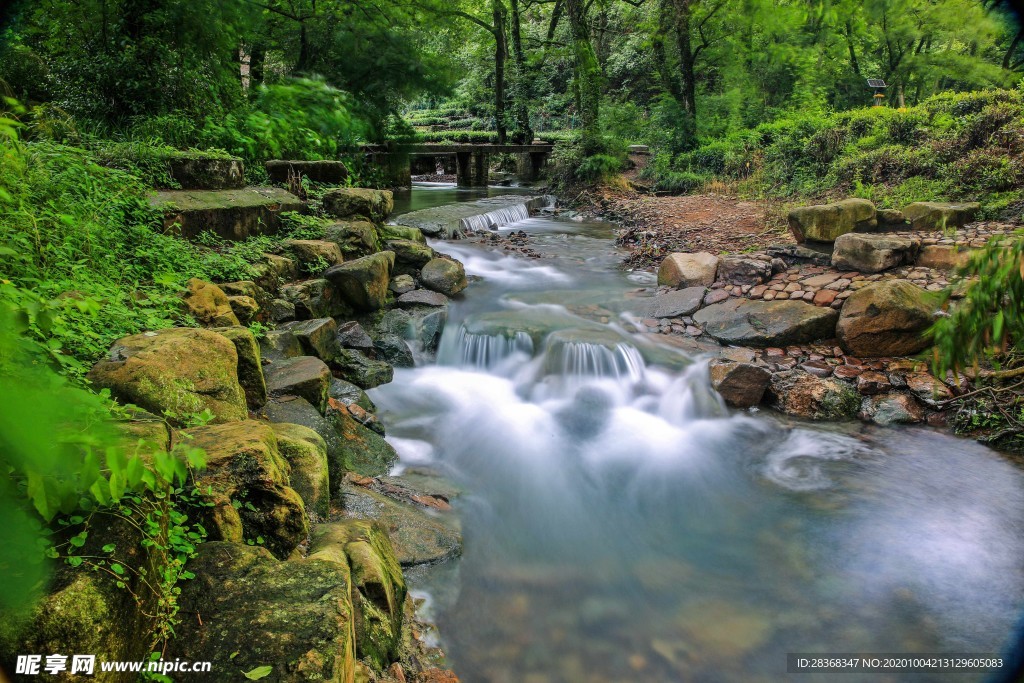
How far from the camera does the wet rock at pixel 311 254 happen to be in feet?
24.5

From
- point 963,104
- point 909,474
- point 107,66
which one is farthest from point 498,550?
point 963,104

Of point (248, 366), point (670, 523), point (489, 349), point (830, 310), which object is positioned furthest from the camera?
point (489, 349)

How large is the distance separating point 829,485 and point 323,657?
4.92 metres

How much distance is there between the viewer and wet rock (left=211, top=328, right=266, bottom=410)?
4344 millimetres

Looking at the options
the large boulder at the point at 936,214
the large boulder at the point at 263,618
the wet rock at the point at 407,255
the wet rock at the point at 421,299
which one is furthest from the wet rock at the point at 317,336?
the large boulder at the point at 936,214

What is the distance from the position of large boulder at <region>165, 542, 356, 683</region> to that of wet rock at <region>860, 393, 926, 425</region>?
6081 millimetres

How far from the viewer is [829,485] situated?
5.39m

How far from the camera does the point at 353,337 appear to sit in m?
7.35

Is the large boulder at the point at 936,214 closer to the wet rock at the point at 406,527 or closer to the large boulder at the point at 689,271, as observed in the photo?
the large boulder at the point at 689,271

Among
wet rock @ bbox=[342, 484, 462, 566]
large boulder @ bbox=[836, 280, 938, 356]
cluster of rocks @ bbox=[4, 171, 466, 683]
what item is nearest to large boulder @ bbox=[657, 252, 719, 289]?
large boulder @ bbox=[836, 280, 938, 356]

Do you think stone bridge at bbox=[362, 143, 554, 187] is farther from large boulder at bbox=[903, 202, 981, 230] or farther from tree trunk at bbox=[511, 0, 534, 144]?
large boulder at bbox=[903, 202, 981, 230]

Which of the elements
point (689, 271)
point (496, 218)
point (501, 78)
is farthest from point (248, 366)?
point (501, 78)

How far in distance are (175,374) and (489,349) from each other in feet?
16.1

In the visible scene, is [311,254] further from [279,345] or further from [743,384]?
[743,384]
